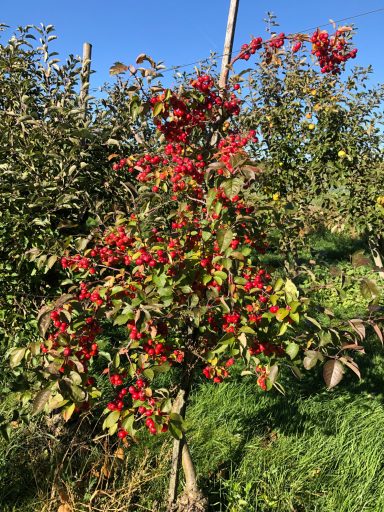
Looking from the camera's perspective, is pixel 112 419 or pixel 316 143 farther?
pixel 316 143

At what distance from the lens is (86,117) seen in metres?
2.83

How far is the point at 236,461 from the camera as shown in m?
2.65

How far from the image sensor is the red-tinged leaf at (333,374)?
5.06 feet

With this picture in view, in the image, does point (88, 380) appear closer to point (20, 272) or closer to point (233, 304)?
point (233, 304)

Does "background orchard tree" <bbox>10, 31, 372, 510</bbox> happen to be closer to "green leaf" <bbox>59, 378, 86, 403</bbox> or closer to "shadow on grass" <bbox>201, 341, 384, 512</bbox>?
"green leaf" <bbox>59, 378, 86, 403</bbox>

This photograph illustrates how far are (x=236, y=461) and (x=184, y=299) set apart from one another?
1355 millimetres

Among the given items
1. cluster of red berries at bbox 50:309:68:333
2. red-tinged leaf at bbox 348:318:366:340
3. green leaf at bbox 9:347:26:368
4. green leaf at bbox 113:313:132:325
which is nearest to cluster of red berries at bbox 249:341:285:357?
red-tinged leaf at bbox 348:318:366:340

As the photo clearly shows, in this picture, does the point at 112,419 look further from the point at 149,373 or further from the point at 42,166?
the point at 42,166

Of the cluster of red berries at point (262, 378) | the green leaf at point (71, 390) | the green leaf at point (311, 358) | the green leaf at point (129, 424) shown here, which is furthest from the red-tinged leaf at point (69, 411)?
the green leaf at point (311, 358)

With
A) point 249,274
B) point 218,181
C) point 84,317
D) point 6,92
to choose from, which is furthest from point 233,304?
point 6,92

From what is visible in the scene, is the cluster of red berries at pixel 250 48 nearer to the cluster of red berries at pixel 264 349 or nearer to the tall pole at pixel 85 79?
the tall pole at pixel 85 79

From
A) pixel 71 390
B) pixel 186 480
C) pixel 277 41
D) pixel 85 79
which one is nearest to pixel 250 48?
pixel 277 41

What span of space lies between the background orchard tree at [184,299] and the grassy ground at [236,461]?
1.01 ft

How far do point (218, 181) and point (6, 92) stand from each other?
5.73 ft
